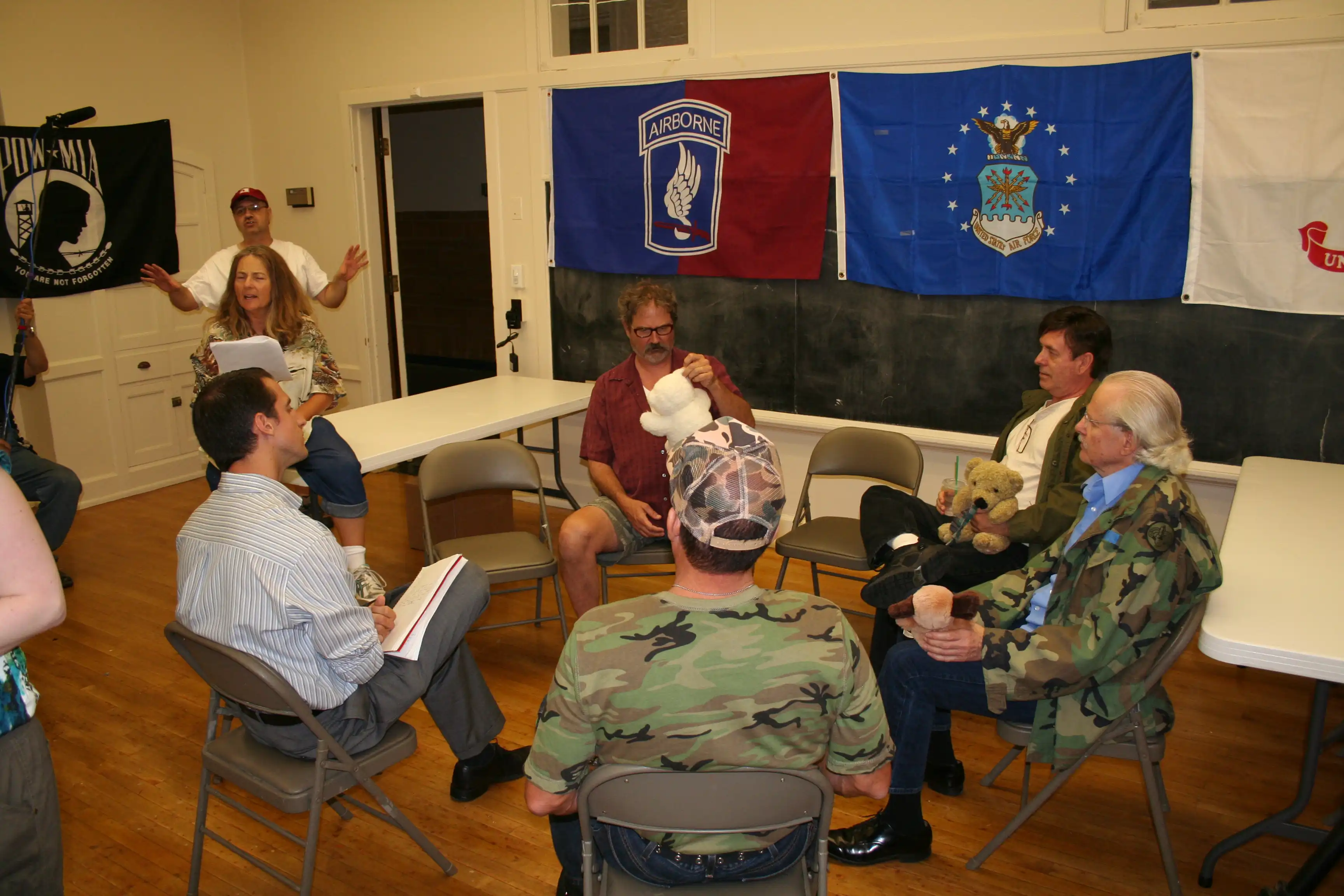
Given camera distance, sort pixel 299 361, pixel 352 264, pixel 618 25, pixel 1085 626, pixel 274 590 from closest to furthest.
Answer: pixel 274 590 → pixel 1085 626 → pixel 299 361 → pixel 352 264 → pixel 618 25

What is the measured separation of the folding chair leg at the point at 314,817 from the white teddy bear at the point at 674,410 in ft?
5.10

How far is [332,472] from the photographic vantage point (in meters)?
3.50

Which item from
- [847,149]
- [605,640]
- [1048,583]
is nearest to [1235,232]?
[847,149]

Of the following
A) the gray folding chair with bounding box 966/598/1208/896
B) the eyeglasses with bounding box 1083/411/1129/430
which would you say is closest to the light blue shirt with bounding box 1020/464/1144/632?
the eyeglasses with bounding box 1083/411/1129/430

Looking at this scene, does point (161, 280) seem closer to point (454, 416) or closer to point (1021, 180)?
point (454, 416)

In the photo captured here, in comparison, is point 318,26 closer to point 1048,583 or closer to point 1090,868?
point 1048,583

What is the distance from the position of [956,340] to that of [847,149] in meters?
0.97

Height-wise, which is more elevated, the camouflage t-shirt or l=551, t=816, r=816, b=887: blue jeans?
the camouflage t-shirt

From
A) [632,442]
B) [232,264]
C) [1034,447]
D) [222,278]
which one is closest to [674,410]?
[632,442]

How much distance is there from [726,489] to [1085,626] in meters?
1.03

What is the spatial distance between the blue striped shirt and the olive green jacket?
1817 mm

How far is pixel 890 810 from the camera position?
2486mm

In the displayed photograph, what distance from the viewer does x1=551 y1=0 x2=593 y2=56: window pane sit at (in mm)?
4934

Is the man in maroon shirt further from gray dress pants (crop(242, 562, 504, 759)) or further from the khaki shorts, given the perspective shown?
gray dress pants (crop(242, 562, 504, 759))
